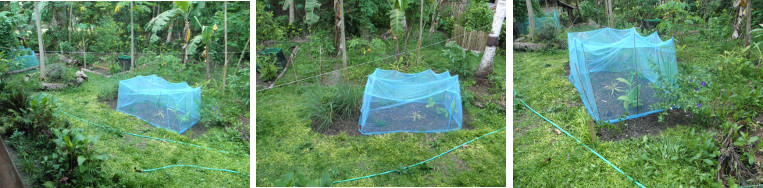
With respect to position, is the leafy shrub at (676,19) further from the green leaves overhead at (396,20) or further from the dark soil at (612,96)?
the green leaves overhead at (396,20)

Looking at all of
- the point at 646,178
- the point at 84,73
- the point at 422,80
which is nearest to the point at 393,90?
the point at 422,80

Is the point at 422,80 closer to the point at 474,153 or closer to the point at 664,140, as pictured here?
the point at 474,153

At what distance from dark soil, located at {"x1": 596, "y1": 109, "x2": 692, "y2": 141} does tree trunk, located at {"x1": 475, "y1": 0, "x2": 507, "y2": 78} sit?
71cm

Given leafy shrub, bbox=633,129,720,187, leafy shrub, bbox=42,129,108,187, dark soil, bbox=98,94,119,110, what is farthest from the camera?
dark soil, bbox=98,94,119,110

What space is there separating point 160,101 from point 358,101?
3.98 feet

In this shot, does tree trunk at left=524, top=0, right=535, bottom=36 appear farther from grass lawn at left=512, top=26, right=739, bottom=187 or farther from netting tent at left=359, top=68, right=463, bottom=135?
netting tent at left=359, top=68, right=463, bottom=135

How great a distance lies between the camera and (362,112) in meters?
2.71

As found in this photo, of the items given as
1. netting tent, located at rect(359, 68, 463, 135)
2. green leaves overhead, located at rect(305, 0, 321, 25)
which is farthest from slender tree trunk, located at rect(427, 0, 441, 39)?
green leaves overhead, located at rect(305, 0, 321, 25)

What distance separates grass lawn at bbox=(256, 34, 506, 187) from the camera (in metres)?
2.46

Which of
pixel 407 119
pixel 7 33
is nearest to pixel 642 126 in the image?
pixel 407 119

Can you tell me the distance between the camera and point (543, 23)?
2.77 m

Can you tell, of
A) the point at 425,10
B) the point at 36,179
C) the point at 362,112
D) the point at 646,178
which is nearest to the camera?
the point at 646,178

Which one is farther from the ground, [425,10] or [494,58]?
[425,10]

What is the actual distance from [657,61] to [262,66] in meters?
2.28
